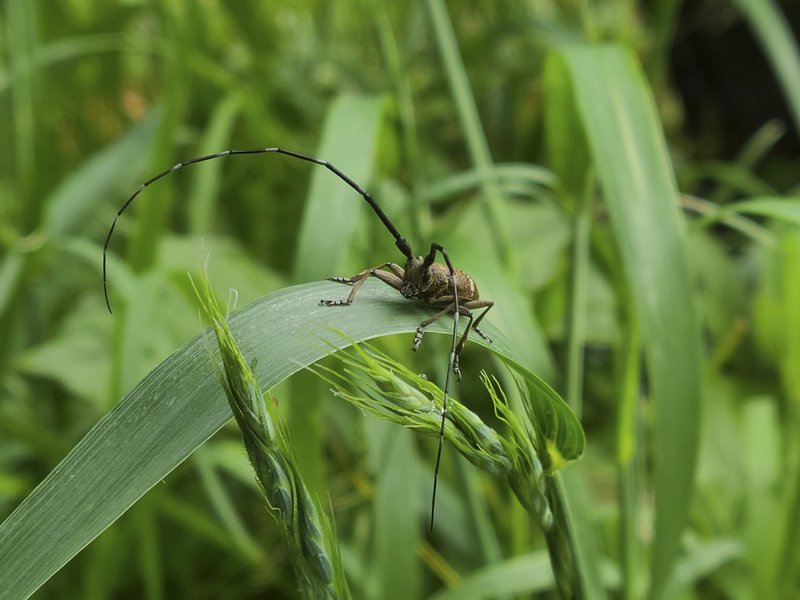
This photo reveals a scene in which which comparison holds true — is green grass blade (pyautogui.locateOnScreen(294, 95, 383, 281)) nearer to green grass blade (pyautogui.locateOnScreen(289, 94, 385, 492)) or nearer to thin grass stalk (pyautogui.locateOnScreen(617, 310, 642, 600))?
green grass blade (pyautogui.locateOnScreen(289, 94, 385, 492))

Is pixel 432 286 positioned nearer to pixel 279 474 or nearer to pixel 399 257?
pixel 279 474

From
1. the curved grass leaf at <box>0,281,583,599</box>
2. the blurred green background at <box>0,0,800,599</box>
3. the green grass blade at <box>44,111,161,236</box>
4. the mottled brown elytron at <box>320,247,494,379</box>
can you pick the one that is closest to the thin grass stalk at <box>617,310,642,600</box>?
the blurred green background at <box>0,0,800,599</box>

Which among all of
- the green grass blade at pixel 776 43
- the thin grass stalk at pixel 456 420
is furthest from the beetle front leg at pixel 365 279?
the green grass blade at pixel 776 43

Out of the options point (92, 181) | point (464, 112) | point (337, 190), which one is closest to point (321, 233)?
point (337, 190)

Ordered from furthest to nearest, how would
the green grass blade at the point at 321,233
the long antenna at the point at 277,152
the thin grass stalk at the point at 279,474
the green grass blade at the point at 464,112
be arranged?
the green grass blade at the point at 464,112
the green grass blade at the point at 321,233
the long antenna at the point at 277,152
the thin grass stalk at the point at 279,474

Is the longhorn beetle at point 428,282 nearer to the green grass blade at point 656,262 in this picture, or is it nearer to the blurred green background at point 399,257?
the blurred green background at point 399,257
